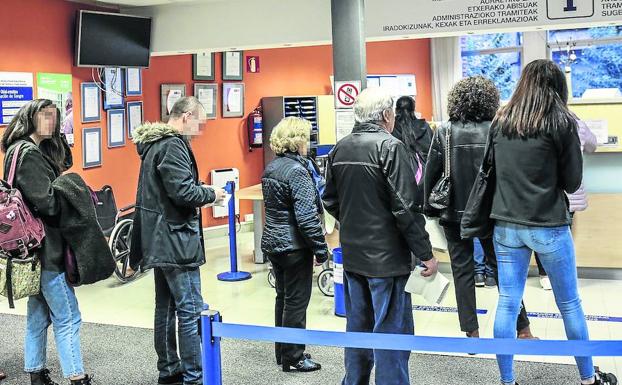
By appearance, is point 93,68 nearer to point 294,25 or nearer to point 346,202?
point 294,25

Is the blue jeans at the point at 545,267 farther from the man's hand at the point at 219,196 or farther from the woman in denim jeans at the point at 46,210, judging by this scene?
the woman in denim jeans at the point at 46,210

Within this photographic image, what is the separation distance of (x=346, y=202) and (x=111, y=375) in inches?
71.1

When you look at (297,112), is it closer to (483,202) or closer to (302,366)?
(302,366)

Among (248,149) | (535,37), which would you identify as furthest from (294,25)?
(535,37)

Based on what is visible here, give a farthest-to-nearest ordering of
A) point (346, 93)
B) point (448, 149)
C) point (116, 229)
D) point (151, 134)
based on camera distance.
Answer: point (116, 229)
point (346, 93)
point (448, 149)
point (151, 134)

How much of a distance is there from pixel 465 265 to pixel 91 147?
419 centimetres

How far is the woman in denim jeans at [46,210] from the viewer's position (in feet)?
10.9

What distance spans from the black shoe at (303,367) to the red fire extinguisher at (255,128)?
16.6 ft

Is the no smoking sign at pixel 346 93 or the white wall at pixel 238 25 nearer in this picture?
the no smoking sign at pixel 346 93

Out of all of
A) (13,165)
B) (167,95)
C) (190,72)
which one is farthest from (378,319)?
(190,72)

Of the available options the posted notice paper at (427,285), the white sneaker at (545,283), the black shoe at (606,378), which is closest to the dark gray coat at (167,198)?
the posted notice paper at (427,285)

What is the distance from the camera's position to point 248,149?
8891mm

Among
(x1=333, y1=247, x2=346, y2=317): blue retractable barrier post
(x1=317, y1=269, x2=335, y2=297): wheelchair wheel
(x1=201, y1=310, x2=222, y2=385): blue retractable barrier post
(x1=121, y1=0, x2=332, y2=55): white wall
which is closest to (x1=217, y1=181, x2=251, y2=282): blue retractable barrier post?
(x1=317, y1=269, x2=335, y2=297): wheelchair wheel

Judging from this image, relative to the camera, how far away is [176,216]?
3564 mm
